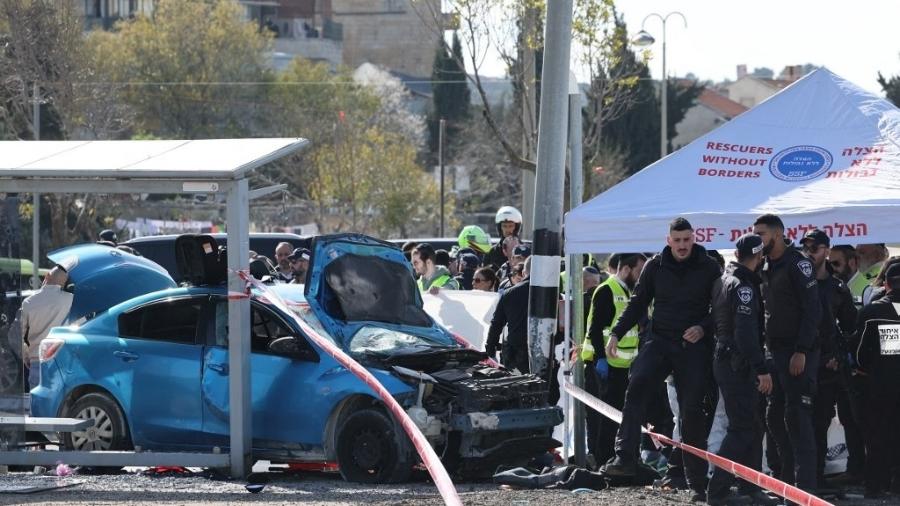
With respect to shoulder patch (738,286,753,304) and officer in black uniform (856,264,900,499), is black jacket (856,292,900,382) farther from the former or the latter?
shoulder patch (738,286,753,304)

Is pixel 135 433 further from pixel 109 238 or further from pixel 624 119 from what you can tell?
pixel 624 119

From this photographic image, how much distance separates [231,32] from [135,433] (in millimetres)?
67751

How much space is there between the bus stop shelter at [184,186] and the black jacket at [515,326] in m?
2.47

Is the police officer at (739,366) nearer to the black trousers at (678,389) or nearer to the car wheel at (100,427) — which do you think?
Answer: the black trousers at (678,389)

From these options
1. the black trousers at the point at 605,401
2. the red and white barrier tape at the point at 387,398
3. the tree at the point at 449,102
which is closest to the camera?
the red and white barrier tape at the point at 387,398

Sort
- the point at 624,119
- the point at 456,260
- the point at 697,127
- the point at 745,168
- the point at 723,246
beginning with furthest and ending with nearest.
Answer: the point at 697,127, the point at 624,119, the point at 456,260, the point at 745,168, the point at 723,246

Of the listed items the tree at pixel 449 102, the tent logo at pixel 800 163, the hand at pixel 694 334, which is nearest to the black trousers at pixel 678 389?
the hand at pixel 694 334

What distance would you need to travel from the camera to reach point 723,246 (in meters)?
10.6

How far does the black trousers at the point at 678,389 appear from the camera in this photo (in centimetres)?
976

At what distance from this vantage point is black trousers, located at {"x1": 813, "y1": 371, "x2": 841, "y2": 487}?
34.0 feet

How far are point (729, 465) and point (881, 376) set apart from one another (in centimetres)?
172

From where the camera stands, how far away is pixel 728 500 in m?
9.46

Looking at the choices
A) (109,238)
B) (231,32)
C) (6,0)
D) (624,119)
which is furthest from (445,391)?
(231,32)

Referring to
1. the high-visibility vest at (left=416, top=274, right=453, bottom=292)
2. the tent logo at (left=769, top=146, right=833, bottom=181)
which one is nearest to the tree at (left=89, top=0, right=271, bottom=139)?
the high-visibility vest at (left=416, top=274, right=453, bottom=292)
